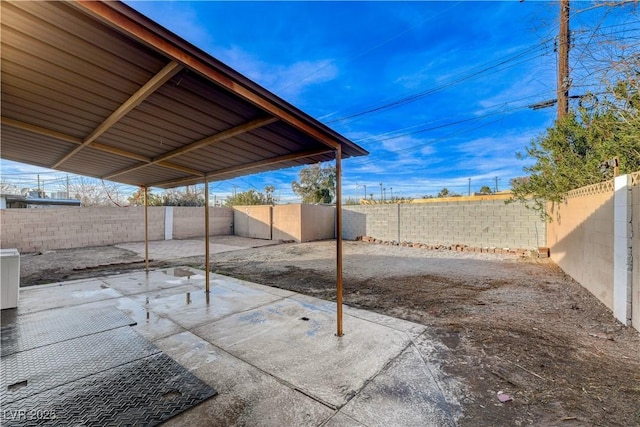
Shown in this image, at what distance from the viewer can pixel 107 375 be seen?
2051 millimetres

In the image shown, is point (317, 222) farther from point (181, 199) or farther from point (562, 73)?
point (562, 73)

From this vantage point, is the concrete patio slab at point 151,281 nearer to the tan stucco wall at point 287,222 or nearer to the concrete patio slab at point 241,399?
the concrete patio slab at point 241,399

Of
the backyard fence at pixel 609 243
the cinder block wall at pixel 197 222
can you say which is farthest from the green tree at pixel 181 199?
the backyard fence at pixel 609 243

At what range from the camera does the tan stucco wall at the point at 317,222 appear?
484 inches

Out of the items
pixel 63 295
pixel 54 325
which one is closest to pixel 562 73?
pixel 54 325

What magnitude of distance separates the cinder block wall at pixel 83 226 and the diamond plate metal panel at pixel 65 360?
32.0 ft

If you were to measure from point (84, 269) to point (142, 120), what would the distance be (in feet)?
18.7

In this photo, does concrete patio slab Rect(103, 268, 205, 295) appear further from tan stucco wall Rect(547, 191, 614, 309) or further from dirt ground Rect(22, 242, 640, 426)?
tan stucco wall Rect(547, 191, 614, 309)

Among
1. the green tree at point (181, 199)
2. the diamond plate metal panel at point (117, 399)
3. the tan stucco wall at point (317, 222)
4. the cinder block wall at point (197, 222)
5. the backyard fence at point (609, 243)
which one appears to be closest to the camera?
the diamond plate metal panel at point (117, 399)

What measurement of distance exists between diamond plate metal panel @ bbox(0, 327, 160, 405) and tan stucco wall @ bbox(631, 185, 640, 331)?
4.79m

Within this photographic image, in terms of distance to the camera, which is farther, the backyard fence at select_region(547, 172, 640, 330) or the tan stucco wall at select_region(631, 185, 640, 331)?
the backyard fence at select_region(547, 172, 640, 330)

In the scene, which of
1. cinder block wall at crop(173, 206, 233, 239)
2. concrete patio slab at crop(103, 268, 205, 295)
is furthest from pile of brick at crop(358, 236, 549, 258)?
concrete patio slab at crop(103, 268, 205, 295)

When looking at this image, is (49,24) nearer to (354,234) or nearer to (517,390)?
(517,390)

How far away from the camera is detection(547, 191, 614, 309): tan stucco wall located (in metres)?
3.55
